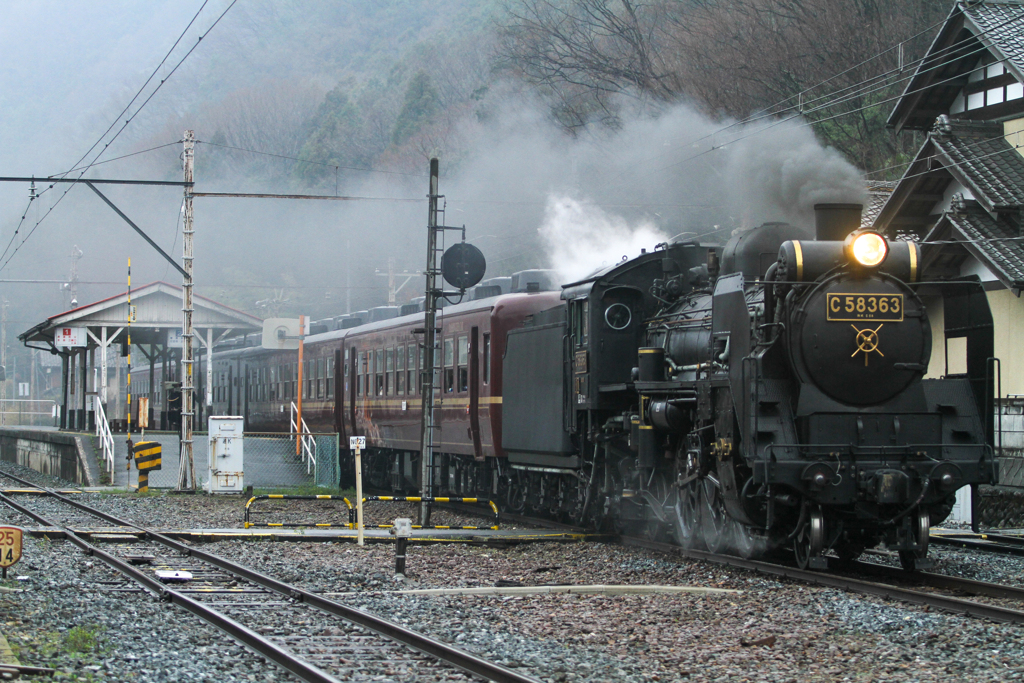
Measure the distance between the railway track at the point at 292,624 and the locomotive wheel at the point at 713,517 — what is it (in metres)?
4.04

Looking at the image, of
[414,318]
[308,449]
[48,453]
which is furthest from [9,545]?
[48,453]

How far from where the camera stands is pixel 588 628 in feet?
26.3

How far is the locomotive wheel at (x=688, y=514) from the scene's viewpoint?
11.7m

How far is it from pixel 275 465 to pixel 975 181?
16.3 m

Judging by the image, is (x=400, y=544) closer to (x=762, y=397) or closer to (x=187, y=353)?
(x=762, y=397)

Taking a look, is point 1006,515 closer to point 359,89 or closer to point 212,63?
point 359,89

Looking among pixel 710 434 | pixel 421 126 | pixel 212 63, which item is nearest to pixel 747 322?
pixel 710 434

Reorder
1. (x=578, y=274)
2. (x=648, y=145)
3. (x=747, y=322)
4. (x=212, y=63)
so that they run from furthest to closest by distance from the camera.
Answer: (x=212, y=63), (x=648, y=145), (x=578, y=274), (x=747, y=322)

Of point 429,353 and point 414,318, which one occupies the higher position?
point 414,318

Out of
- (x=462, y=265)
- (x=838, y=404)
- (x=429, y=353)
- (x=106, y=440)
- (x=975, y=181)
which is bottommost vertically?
(x=106, y=440)

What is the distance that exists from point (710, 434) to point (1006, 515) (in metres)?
7.90

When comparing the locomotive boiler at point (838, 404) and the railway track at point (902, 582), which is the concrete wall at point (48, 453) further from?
the locomotive boiler at point (838, 404)

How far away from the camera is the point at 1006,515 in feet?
55.0

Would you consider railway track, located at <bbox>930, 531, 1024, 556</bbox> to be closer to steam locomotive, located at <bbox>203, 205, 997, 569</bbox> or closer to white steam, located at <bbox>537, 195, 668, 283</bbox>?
steam locomotive, located at <bbox>203, 205, 997, 569</bbox>
